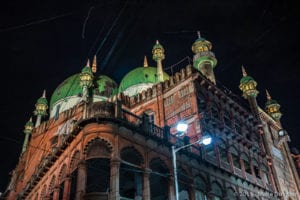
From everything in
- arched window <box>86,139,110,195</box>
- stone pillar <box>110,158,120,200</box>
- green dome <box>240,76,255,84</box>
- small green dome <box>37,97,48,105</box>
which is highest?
small green dome <box>37,97,48,105</box>

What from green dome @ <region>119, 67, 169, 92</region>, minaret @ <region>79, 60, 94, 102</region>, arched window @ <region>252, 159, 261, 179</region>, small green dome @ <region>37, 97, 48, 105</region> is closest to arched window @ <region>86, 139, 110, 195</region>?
arched window @ <region>252, 159, 261, 179</region>

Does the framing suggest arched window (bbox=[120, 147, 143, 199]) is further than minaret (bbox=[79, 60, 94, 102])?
No

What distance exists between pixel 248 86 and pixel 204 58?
12052 mm

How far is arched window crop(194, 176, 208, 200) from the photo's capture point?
2467 cm

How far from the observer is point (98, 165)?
21.7m

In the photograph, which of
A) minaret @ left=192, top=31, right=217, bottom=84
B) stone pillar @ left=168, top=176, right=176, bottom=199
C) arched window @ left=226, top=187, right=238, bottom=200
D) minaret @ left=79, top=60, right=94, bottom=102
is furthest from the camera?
minaret @ left=79, top=60, right=94, bottom=102

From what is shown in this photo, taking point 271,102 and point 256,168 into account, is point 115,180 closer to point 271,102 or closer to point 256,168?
point 256,168

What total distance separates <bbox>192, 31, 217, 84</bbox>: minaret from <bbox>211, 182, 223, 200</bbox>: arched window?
17.7m

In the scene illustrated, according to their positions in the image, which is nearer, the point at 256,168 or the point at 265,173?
the point at 256,168

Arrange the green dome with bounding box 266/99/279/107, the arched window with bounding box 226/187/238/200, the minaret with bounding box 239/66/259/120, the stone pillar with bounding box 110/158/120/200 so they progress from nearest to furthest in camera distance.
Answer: the stone pillar with bounding box 110/158/120/200, the arched window with bounding box 226/187/238/200, the minaret with bounding box 239/66/259/120, the green dome with bounding box 266/99/279/107

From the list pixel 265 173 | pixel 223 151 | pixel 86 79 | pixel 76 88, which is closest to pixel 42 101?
pixel 76 88

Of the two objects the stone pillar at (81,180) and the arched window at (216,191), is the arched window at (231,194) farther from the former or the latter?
the stone pillar at (81,180)

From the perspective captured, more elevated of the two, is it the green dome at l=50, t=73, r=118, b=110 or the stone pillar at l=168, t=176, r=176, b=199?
the green dome at l=50, t=73, r=118, b=110

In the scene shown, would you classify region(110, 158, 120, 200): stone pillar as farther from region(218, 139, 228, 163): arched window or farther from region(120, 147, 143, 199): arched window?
region(218, 139, 228, 163): arched window
